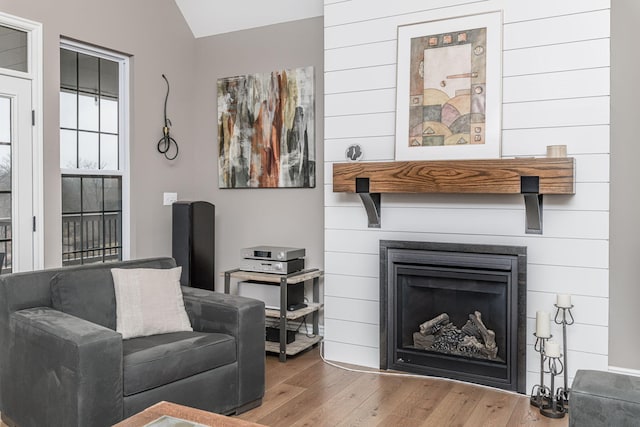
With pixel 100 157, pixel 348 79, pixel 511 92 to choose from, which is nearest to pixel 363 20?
pixel 348 79

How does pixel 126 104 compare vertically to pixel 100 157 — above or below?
above

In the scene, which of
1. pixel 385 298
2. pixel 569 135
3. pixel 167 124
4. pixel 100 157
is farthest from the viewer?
pixel 167 124

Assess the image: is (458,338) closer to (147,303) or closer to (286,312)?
(286,312)

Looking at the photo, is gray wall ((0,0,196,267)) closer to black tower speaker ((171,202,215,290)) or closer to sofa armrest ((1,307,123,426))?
black tower speaker ((171,202,215,290))

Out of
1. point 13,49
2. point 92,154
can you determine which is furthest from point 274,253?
point 13,49

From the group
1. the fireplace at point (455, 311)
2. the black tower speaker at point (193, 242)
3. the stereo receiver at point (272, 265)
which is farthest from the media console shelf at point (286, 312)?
the fireplace at point (455, 311)

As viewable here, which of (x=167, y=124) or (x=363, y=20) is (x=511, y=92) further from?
(x=167, y=124)

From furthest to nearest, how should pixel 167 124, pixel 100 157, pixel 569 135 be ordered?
pixel 167 124
pixel 100 157
pixel 569 135

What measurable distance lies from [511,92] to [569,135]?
418 mm

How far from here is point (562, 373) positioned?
3086 millimetres

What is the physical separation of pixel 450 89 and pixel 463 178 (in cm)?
60

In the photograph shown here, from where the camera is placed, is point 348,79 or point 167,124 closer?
point 348,79

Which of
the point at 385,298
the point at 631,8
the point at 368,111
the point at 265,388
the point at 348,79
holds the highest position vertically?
the point at 631,8

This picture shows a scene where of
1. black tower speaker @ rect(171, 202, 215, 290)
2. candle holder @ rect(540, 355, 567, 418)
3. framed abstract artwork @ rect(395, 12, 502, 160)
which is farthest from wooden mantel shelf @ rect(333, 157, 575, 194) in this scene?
black tower speaker @ rect(171, 202, 215, 290)
